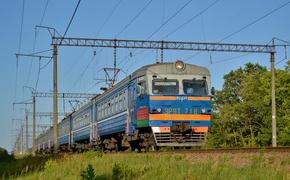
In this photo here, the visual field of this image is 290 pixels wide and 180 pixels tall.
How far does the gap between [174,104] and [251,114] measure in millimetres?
49251

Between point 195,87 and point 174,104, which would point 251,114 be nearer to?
point 195,87

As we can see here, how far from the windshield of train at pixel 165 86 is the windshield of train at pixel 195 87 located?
1.31 feet

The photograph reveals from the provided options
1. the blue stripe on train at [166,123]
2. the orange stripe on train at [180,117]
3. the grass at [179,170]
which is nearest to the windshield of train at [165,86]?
the orange stripe on train at [180,117]

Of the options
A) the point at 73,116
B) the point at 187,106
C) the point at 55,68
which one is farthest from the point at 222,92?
the point at 187,106

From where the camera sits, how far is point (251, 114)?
6644cm

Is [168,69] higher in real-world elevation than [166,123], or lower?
higher

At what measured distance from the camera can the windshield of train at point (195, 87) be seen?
19.4 metres

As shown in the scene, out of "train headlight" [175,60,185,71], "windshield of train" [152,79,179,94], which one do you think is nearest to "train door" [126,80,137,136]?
"windshield of train" [152,79,179,94]

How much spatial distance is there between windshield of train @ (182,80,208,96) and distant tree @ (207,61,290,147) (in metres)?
37.1

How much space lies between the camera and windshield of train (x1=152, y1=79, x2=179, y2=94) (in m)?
18.8

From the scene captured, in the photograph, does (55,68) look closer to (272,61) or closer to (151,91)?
(151,91)

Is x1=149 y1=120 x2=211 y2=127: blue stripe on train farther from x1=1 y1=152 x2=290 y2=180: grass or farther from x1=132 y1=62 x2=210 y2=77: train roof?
x1=1 y1=152 x2=290 y2=180: grass

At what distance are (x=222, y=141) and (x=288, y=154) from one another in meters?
60.5

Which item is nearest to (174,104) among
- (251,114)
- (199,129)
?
(199,129)
